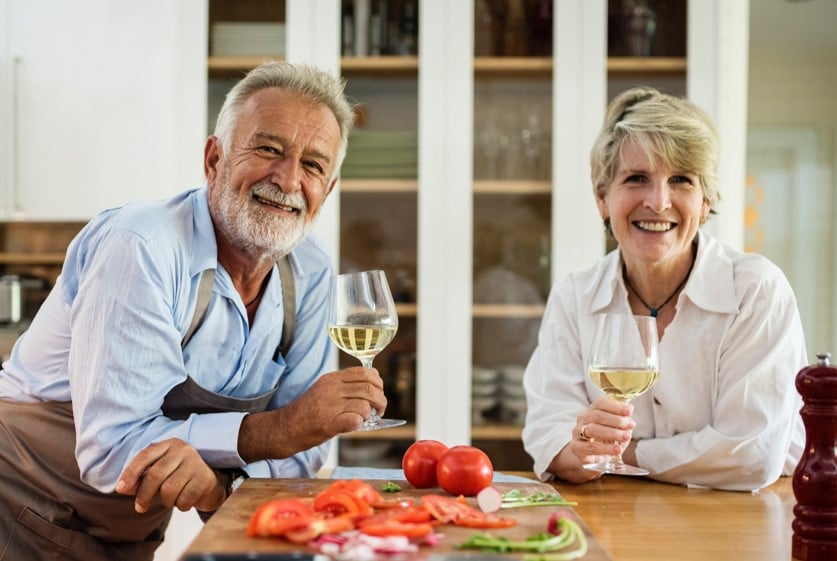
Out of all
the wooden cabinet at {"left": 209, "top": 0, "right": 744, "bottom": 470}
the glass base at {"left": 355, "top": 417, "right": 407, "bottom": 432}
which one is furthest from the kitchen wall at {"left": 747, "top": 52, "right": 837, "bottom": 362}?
the glass base at {"left": 355, "top": 417, "right": 407, "bottom": 432}

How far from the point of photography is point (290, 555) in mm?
923

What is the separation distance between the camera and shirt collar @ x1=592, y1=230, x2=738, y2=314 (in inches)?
69.2

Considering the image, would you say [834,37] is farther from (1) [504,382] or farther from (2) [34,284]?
(2) [34,284]

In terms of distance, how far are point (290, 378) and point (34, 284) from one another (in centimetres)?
193

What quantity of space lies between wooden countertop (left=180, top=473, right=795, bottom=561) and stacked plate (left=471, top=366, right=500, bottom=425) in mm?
1408

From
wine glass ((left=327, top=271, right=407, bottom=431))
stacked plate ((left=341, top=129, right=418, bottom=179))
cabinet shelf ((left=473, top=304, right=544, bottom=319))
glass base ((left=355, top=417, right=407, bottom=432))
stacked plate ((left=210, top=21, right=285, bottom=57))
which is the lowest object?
glass base ((left=355, top=417, right=407, bottom=432))

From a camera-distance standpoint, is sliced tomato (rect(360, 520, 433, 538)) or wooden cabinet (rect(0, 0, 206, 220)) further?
wooden cabinet (rect(0, 0, 206, 220))

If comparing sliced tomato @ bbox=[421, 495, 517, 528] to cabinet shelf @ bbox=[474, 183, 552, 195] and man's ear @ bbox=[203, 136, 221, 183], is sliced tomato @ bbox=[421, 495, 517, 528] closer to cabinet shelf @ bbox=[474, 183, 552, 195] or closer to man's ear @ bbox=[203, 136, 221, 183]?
man's ear @ bbox=[203, 136, 221, 183]

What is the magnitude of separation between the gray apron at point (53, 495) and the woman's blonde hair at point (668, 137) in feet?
2.74

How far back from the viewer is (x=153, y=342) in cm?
149

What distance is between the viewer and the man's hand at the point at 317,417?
1471mm

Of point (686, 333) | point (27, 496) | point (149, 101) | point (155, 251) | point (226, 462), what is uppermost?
point (149, 101)

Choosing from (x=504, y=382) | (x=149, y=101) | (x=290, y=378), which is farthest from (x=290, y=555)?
(x=149, y=101)

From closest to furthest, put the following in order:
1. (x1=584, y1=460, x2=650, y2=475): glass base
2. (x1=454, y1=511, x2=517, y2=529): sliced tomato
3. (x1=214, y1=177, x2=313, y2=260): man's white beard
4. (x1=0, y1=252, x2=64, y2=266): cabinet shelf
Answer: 1. (x1=454, y1=511, x2=517, y2=529): sliced tomato
2. (x1=584, y1=460, x2=650, y2=475): glass base
3. (x1=214, y1=177, x2=313, y2=260): man's white beard
4. (x1=0, y1=252, x2=64, y2=266): cabinet shelf
